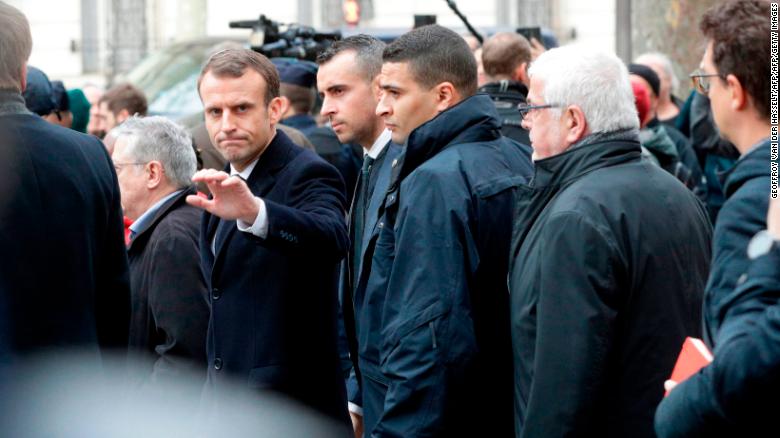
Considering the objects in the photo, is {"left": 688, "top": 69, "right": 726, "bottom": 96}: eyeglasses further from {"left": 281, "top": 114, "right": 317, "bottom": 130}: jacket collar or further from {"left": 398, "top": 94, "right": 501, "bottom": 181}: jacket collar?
{"left": 281, "top": 114, "right": 317, "bottom": 130}: jacket collar

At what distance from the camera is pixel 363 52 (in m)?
5.25

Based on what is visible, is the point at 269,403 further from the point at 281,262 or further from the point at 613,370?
the point at 613,370

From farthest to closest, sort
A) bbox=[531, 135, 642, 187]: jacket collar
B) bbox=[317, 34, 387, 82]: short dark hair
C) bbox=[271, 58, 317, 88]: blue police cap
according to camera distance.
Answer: bbox=[271, 58, 317, 88]: blue police cap, bbox=[317, 34, 387, 82]: short dark hair, bbox=[531, 135, 642, 187]: jacket collar

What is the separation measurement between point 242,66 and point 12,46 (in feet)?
4.04

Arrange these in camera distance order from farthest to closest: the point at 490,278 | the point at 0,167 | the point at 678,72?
the point at 678,72 → the point at 490,278 → the point at 0,167

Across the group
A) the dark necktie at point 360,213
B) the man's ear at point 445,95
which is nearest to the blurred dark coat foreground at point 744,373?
the man's ear at point 445,95

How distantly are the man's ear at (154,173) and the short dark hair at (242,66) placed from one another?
1.70ft

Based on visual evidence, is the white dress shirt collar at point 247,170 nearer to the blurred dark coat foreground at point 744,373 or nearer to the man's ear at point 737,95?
the man's ear at point 737,95

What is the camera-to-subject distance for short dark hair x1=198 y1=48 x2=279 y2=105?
483 centimetres

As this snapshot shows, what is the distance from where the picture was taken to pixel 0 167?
3.69 m

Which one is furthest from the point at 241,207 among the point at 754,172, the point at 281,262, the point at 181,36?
the point at 181,36

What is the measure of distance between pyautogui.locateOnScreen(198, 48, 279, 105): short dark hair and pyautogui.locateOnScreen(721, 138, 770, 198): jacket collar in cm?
237

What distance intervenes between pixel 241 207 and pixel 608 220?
1198 mm

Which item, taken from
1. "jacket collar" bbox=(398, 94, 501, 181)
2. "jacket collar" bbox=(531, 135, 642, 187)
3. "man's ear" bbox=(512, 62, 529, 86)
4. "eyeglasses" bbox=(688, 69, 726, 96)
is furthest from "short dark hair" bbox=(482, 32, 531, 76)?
"eyeglasses" bbox=(688, 69, 726, 96)
